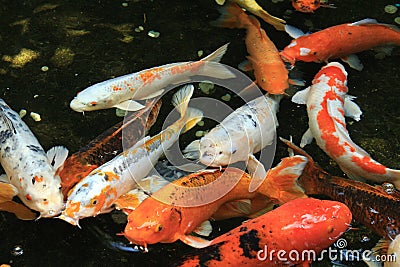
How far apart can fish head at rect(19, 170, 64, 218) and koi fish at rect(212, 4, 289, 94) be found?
1.63 metres

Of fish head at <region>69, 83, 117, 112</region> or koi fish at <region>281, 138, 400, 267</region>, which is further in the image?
fish head at <region>69, 83, 117, 112</region>

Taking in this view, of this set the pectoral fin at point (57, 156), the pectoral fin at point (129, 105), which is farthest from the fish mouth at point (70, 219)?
the pectoral fin at point (129, 105)

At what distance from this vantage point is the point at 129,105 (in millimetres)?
3979

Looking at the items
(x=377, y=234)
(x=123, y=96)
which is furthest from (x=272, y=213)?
(x=123, y=96)

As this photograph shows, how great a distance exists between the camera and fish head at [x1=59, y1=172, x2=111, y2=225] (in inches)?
129

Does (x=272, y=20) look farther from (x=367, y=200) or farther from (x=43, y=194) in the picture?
(x=43, y=194)

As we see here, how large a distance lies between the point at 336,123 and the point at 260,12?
1.26 meters

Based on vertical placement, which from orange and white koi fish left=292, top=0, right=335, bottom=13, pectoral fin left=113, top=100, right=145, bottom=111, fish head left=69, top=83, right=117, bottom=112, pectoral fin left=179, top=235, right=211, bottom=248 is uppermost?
orange and white koi fish left=292, top=0, right=335, bottom=13

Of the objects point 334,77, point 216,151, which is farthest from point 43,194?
point 334,77

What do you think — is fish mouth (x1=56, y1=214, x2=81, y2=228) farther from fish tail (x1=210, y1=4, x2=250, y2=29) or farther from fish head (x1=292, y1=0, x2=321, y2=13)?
fish head (x1=292, y1=0, x2=321, y2=13)

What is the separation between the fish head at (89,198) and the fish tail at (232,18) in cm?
189

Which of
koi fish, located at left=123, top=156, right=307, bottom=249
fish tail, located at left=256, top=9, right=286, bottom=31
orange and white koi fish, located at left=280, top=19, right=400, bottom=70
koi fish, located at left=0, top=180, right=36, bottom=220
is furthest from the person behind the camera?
fish tail, located at left=256, top=9, right=286, bottom=31

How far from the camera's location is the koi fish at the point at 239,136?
11.8 ft

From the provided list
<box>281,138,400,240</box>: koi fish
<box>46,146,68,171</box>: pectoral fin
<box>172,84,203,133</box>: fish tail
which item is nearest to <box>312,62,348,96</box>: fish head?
<box>281,138,400,240</box>: koi fish
